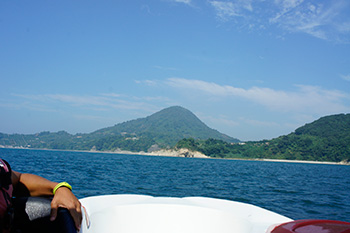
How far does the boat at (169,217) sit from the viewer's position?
246cm

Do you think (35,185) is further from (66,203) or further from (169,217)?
(169,217)

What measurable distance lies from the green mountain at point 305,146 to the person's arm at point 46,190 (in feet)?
396

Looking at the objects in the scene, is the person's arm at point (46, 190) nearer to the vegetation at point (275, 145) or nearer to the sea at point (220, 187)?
the sea at point (220, 187)

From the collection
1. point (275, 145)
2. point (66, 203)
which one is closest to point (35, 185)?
point (66, 203)

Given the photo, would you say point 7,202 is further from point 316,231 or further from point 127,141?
point 127,141

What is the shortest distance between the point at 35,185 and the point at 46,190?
0.06 metres

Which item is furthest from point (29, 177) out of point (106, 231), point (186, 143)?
point (186, 143)

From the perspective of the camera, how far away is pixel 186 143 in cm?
13250

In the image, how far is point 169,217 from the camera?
2.64 m

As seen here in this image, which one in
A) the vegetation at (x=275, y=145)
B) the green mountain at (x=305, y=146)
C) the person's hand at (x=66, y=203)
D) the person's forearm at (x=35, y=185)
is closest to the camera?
the person's hand at (x=66, y=203)

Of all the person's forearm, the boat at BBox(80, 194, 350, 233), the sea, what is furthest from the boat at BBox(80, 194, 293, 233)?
the sea

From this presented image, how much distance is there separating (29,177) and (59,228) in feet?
1.15

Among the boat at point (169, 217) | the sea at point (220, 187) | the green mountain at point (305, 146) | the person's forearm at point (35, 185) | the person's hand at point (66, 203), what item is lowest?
the sea at point (220, 187)

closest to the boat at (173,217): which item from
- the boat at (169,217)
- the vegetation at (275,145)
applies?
the boat at (169,217)
